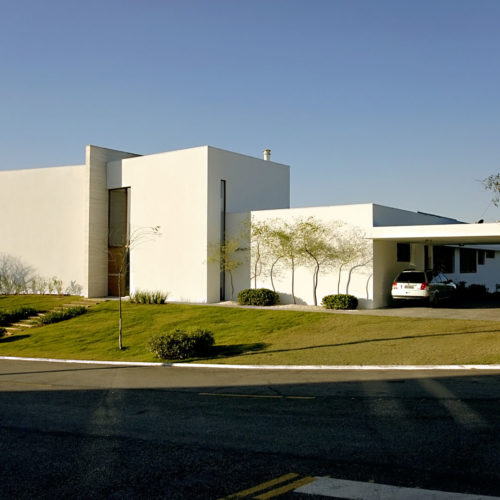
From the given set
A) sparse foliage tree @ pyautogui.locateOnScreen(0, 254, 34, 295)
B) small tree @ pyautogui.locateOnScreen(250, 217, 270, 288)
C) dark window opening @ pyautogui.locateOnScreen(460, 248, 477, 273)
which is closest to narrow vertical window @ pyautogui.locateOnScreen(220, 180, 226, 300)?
small tree @ pyautogui.locateOnScreen(250, 217, 270, 288)

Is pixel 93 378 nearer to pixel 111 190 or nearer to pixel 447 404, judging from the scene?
pixel 447 404

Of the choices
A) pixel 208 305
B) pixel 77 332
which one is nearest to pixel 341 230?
pixel 208 305

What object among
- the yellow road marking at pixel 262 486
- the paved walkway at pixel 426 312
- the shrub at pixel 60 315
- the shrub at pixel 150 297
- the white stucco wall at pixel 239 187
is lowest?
the shrub at pixel 60 315

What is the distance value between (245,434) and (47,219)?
28.5m

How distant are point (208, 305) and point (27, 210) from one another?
14804mm

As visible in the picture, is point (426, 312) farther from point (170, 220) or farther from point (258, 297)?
point (170, 220)

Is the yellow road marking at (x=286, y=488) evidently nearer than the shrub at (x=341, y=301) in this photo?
Yes

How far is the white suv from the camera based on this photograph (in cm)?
2350

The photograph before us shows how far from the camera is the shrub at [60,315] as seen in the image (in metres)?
26.0

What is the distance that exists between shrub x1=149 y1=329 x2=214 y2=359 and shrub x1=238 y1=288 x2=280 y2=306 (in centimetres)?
849

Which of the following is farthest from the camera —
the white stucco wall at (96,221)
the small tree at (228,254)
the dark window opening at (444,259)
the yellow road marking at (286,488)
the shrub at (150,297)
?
the dark window opening at (444,259)

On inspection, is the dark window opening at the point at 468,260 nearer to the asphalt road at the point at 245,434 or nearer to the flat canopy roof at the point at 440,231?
the flat canopy roof at the point at 440,231

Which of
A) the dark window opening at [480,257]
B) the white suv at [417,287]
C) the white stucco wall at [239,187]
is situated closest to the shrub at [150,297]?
the white stucco wall at [239,187]

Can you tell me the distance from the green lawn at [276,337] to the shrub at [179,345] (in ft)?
1.70
